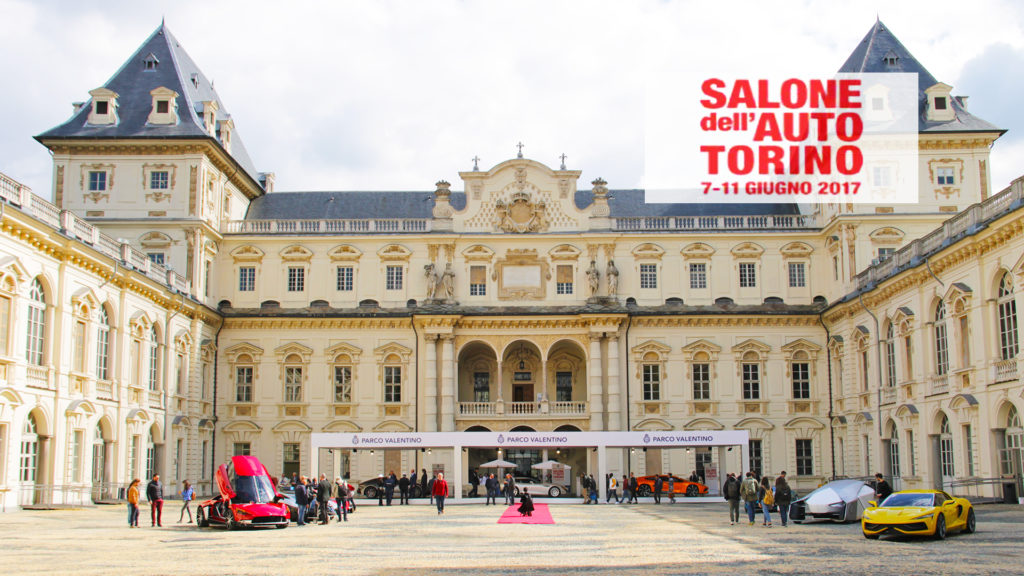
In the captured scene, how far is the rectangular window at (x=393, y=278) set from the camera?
182 ft

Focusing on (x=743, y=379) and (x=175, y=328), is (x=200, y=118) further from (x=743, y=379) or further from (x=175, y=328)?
(x=743, y=379)

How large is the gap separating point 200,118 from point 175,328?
1143 cm

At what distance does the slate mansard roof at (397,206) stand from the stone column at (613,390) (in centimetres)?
854

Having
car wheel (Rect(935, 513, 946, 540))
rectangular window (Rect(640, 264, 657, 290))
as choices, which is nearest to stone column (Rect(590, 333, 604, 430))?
rectangular window (Rect(640, 264, 657, 290))

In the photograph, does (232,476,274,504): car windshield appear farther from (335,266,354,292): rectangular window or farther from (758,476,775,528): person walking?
(335,266,354,292): rectangular window

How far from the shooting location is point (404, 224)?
184ft

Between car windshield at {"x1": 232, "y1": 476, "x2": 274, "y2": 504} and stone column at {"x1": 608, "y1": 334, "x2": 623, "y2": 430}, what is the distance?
27.1 meters

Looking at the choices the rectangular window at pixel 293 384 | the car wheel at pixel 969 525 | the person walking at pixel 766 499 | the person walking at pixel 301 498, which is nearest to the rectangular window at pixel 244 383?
the rectangular window at pixel 293 384

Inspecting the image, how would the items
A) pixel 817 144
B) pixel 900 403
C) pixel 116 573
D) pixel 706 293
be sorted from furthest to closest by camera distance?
pixel 706 293 < pixel 817 144 < pixel 900 403 < pixel 116 573

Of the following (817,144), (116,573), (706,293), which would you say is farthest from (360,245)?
(116,573)

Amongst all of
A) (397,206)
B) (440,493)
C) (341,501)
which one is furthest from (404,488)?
(397,206)

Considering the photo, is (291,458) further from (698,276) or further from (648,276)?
(698,276)

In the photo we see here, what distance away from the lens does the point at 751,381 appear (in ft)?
179

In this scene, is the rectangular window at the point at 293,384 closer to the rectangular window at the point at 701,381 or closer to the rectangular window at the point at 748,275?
the rectangular window at the point at 701,381
